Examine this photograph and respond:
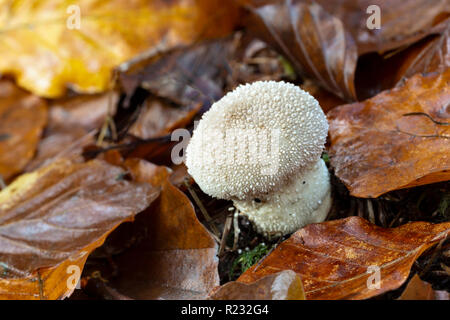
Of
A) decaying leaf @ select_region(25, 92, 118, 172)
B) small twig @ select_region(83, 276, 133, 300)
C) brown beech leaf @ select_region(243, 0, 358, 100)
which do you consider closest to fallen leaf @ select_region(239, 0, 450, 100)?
brown beech leaf @ select_region(243, 0, 358, 100)

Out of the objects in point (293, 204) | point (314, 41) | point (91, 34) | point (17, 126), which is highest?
point (91, 34)

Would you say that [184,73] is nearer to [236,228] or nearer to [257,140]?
[236,228]

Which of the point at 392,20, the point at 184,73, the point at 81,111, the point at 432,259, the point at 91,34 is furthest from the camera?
the point at 81,111

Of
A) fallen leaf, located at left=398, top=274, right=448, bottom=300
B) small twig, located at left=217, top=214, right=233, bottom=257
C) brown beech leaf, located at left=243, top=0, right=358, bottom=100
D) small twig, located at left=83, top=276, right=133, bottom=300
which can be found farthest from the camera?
brown beech leaf, located at left=243, top=0, right=358, bottom=100

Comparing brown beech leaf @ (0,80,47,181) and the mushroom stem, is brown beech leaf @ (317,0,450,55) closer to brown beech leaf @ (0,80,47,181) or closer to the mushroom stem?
the mushroom stem

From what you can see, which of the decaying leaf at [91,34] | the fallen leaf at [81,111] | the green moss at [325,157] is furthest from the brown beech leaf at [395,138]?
the fallen leaf at [81,111]

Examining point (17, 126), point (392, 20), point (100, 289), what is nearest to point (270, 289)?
point (100, 289)

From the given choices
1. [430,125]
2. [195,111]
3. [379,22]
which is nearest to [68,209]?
[195,111]
